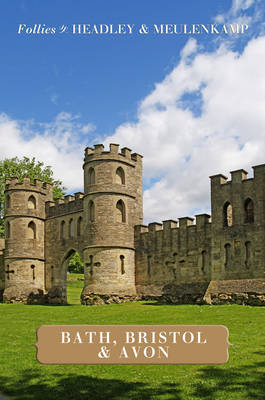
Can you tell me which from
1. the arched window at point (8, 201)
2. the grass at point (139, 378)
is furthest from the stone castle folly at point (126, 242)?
the grass at point (139, 378)

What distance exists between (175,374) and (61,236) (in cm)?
2848

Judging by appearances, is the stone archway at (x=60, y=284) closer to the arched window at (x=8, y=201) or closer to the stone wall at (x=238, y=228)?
the arched window at (x=8, y=201)

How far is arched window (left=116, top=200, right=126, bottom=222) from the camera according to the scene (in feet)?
112

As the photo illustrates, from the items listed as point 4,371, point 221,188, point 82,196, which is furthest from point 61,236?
point 4,371

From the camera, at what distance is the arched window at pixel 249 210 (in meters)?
28.8

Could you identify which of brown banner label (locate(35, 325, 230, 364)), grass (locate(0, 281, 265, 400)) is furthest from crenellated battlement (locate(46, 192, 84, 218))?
brown banner label (locate(35, 325, 230, 364))

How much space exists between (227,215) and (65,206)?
564 inches

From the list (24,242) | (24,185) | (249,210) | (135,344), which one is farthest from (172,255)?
(135,344)

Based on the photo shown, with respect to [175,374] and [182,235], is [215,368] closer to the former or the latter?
[175,374]

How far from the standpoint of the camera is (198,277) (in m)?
30.6

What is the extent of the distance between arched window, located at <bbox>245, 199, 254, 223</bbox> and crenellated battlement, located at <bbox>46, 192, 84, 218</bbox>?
13387 mm

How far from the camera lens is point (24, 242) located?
1548 inches

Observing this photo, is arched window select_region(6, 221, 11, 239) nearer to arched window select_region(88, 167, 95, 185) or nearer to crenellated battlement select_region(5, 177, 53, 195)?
crenellated battlement select_region(5, 177, 53, 195)

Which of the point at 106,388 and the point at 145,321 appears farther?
the point at 145,321
